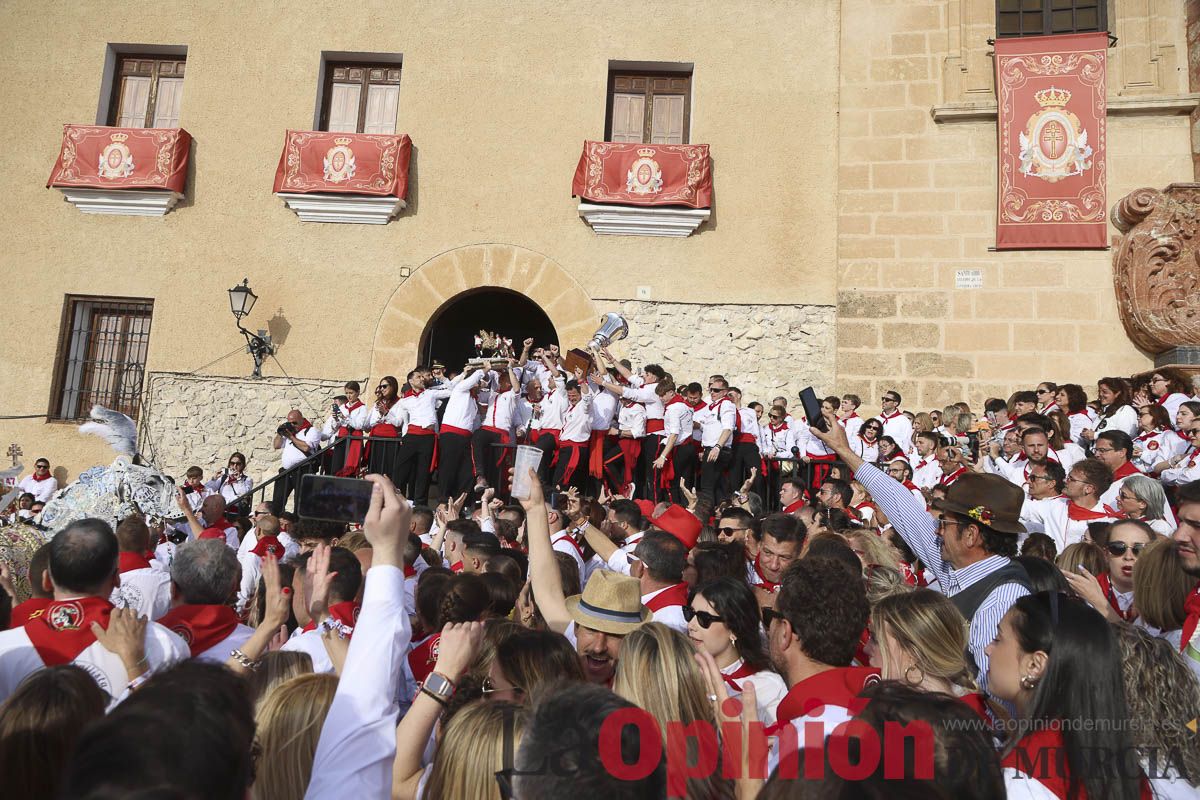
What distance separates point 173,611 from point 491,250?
10705 mm

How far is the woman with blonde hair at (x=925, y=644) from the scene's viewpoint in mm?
2744

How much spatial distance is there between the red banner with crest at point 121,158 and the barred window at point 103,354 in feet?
6.14

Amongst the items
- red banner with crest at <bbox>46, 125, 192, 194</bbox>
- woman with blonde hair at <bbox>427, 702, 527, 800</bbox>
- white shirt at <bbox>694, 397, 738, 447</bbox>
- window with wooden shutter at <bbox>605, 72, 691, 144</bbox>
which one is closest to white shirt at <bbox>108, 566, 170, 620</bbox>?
woman with blonde hair at <bbox>427, 702, 527, 800</bbox>

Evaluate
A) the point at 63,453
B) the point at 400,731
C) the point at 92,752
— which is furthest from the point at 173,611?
the point at 63,453

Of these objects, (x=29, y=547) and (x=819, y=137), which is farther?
(x=819, y=137)

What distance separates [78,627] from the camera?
3.09 m

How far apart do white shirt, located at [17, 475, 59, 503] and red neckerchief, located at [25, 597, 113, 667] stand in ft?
37.8

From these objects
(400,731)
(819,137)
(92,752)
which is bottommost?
(400,731)

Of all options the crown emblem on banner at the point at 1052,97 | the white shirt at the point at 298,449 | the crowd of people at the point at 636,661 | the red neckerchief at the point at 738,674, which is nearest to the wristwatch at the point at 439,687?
the crowd of people at the point at 636,661

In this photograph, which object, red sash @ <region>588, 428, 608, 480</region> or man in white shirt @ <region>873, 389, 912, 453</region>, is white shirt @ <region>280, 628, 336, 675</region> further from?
man in white shirt @ <region>873, 389, 912, 453</region>

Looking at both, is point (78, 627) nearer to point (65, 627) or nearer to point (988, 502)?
point (65, 627)

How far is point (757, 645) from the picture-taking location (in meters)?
3.23

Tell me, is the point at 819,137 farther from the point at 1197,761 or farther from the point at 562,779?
the point at 562,779

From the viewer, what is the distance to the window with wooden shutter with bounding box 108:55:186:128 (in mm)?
14641
